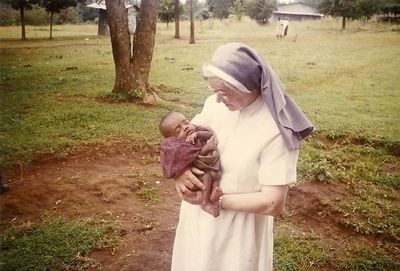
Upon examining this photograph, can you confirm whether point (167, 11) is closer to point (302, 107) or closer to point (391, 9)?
point (302, 107)

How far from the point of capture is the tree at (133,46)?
7254 mm

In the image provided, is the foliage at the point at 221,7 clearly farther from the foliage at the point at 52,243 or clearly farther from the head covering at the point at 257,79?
the head covering at the point at 257,79

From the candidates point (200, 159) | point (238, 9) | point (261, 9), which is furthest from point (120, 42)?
point (200, 159)

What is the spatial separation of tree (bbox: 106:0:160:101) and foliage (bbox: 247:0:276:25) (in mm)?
1972

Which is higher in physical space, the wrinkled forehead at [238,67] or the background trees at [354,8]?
the background trees at [354,8]

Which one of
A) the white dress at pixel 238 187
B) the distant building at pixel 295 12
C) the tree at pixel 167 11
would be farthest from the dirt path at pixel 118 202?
the tree at pixel 167 11

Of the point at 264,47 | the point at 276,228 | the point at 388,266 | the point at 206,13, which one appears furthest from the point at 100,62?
the point at 388,266

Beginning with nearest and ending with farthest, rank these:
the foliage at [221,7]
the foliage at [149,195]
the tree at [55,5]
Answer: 1. the foliage at [149,195]
2. the foliage at [221,7]
3. the tree at [55,5]

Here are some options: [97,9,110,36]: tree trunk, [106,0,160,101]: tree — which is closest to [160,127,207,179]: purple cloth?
[106,0,160,101]: tree

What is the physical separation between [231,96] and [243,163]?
0.30 meters

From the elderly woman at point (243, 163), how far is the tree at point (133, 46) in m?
5.88

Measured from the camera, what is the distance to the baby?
1.69 metres

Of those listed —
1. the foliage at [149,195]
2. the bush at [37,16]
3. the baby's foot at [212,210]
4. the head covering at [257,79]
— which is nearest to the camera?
the head covering at [257,79]

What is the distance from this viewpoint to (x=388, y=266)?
3.25 metres
